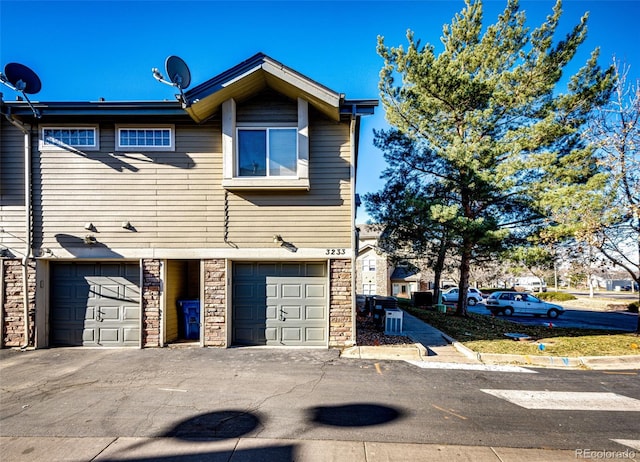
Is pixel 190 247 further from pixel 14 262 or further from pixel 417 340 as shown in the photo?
pixel 417 340

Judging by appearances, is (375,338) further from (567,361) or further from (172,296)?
(172,296)

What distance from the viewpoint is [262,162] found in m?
8.99

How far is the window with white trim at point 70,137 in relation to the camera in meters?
9.05

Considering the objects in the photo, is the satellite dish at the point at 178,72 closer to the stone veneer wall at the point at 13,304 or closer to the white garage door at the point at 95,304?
the white garage door at the point at 95,304

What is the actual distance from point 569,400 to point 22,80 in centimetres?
1386

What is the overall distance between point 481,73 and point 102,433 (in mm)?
16425

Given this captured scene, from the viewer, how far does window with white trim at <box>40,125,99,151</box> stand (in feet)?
29.7

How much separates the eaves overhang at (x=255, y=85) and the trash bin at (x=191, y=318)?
520 centimetres

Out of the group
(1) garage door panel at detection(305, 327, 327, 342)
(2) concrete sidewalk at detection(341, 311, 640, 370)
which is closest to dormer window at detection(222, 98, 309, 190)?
(1) garage door panel at detection(305, 327, 327, 342)

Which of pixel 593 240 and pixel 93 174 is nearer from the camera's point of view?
pixel 93 174

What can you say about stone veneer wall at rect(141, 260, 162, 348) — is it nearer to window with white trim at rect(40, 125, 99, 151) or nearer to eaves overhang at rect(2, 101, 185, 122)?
window with white trim at rect(40, 125, 99, 151)

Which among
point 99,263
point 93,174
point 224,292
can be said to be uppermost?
point 93,174

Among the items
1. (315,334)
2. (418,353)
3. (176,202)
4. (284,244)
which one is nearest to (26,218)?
(176,202)

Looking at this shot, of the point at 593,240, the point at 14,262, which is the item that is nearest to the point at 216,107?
the point at 14,262
